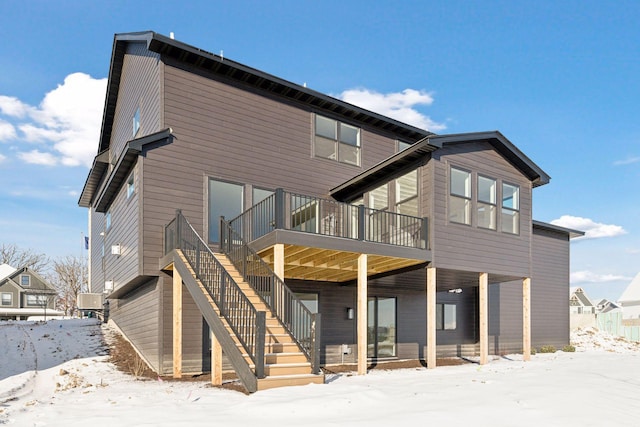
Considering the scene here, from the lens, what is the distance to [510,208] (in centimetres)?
1519

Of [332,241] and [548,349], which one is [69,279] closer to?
[548,349]

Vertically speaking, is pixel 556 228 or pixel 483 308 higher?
pixel 556 228

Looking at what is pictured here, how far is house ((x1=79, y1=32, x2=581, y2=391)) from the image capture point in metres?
11.4

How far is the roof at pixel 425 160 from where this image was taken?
13046 mm

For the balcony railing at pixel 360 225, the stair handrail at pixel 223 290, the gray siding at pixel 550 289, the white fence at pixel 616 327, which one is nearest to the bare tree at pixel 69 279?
the balcony railing at pixel 360 225

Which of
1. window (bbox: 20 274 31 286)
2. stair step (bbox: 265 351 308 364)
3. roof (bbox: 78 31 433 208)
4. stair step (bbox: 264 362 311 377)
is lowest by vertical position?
window (bbox: 20 274 31 286)

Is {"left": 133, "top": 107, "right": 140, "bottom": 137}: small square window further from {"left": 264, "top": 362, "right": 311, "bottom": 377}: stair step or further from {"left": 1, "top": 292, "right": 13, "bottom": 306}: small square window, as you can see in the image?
{"left": 1, "top": 292, "right": 13, "bottom": 306}: small square window

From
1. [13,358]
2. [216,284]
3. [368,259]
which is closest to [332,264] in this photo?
[368,259]

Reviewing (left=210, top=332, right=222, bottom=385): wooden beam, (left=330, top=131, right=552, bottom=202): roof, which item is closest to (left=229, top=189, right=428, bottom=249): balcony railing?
(left=330, top=131, right=552, bottom=202): roof

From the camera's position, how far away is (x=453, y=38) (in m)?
19.4

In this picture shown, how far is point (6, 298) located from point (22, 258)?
11.9 m

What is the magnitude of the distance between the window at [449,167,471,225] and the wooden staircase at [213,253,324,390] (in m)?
6.19

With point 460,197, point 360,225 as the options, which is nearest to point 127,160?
point 360,225

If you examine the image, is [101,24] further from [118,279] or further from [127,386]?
[127,386]
